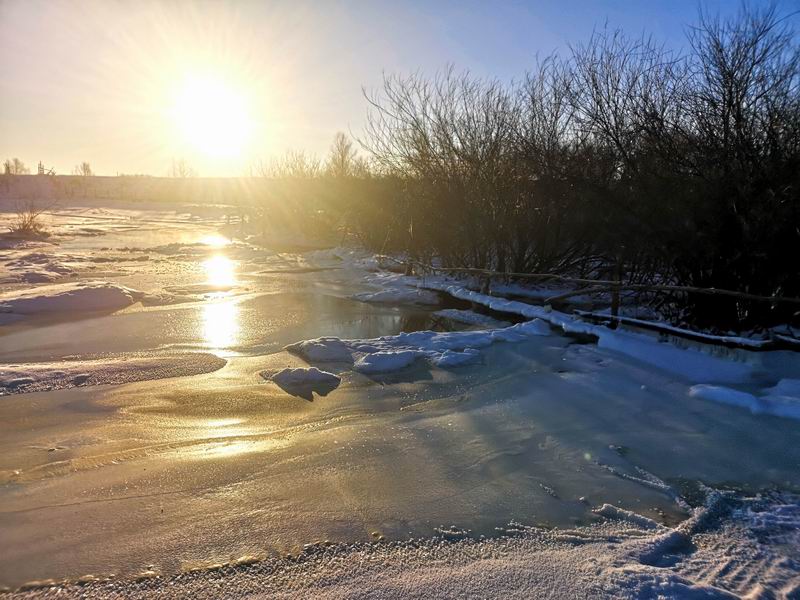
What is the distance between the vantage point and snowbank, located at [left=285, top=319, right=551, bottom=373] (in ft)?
19.0

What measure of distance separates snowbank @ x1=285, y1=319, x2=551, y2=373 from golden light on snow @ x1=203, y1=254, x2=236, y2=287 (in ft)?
19.6

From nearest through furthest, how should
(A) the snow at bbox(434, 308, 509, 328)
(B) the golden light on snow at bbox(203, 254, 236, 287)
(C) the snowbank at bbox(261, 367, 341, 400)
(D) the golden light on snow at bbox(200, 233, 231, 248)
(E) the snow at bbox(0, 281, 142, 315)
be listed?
(C) the snowbank at bbox(261, 367, 341, 400) → (E) the snow at bbox(0, 281, 142, 315) → (A) the snow at bbox(434, 308, 509, 328) → (B) the golden light on snow at bbox(203, 254, 236, 287) → (D) the golden light on snow at bbox(200, 233, 231, 248)

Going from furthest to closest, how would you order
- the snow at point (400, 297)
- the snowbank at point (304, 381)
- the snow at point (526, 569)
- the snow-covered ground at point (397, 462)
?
the snow at point (400, 297), the snowbank at point (304, 381), the snow-covered ground at point (397, 462), the snow at point (526, 569)

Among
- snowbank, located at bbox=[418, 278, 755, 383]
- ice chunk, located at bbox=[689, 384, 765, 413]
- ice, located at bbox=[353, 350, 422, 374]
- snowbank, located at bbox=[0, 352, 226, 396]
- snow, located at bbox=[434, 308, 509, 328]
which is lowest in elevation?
snowbank, located at bbox=[0, 352, 226, 396]

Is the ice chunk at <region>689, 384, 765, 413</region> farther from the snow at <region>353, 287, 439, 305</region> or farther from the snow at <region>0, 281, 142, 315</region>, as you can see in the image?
the snow at <region>0, 281, 142, 315</region>

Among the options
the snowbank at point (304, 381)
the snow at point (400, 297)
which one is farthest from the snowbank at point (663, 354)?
the snowbank at point (304, 381)

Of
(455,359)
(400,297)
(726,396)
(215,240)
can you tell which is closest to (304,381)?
(455,359)

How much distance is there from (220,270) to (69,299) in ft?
17.4

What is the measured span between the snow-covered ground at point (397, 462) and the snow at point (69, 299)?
752 millimetres

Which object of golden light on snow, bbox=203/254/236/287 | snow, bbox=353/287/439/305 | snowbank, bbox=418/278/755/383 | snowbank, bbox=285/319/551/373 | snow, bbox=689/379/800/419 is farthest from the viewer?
golden light on snow, bbox=203/254/236/287

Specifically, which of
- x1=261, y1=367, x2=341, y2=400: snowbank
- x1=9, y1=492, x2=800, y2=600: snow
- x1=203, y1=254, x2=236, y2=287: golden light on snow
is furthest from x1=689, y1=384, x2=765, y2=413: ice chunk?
x1=203, y1=254, x2=236, y2=287: golden light on snow

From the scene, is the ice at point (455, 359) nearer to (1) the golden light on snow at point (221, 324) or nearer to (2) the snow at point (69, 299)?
(1) the golden light on snow at point (221, 324)

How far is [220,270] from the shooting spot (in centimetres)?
1398

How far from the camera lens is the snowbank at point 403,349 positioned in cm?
580
